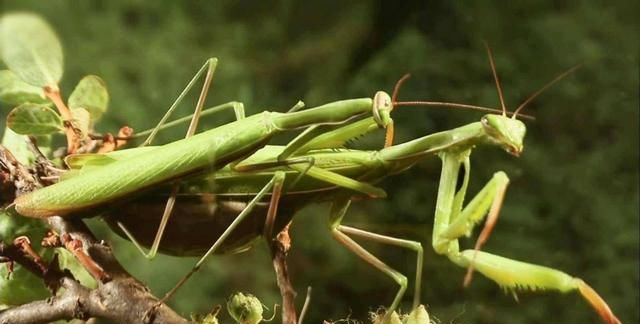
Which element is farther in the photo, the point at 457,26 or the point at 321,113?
A: the point at 457,26

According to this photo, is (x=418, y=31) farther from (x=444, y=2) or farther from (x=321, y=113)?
(x=321, y=113)

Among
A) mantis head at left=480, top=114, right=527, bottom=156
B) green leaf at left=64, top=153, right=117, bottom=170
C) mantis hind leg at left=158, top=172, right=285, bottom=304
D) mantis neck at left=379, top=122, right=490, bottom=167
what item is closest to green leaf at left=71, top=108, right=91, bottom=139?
green leaf at left=64, top=153, right=117, bottom=170

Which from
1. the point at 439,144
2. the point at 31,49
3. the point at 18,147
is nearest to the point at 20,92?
the point at 18,147

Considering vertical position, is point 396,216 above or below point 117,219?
below

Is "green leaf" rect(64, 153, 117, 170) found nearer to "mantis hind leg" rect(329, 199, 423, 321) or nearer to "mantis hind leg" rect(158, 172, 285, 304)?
"mantis hind leg" rect(158, 172, 285, 304)

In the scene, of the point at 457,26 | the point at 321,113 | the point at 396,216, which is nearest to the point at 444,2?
the point at 457,26

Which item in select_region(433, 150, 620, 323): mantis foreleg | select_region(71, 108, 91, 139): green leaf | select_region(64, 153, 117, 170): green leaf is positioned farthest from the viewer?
select_region(71, 108, 91, 139): green leaf

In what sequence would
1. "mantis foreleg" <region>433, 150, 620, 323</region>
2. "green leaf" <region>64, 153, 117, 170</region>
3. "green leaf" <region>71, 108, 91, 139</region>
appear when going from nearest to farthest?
1. "mantis foreleg" <region>433, 150, 620, 323</region>
2. "green leaf" <region>64, 153, 117, 170</region>
3. "green leaf" <region>71, 108, 91, 139</region>

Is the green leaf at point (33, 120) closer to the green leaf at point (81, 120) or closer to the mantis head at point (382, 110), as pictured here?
the green leaf at point (81, 120)
